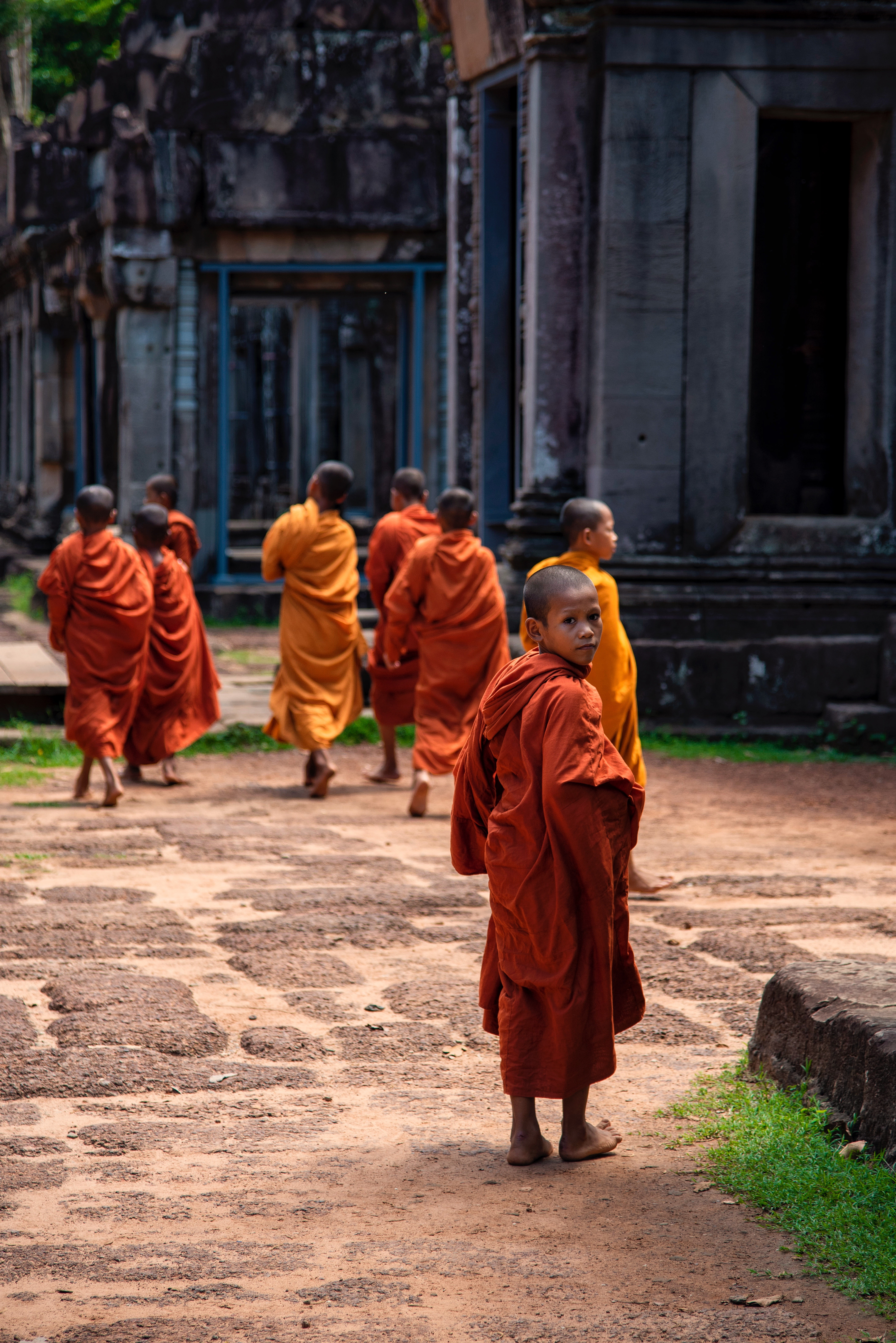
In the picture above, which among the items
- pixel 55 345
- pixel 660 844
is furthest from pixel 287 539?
pixel 55 345

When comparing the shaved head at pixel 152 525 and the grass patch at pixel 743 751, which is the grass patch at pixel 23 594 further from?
the grass patch at pixel 743 751

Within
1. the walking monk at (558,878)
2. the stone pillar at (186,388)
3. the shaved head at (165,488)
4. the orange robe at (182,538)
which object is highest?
the stone pillar at (186,388)

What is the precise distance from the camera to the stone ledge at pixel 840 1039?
3.61 metres

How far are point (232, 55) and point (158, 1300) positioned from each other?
14407 mm

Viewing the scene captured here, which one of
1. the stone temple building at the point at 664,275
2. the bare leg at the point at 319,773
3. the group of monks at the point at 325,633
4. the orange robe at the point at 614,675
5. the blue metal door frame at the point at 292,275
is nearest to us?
the orange robe at the point at 614,675

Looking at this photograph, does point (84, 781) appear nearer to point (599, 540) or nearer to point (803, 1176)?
point (599, 540)

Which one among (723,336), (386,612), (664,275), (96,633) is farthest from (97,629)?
(723,336)

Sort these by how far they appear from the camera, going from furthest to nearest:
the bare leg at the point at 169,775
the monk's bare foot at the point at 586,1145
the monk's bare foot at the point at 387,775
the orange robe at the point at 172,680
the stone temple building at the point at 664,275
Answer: the stone temple building at the point at 664,275
the monk's bare foot at the point at 387,775
the bare leg at the point at 169,775
the orange robe at the point at 172,680
the monk's bare foot at the point at 586,1145

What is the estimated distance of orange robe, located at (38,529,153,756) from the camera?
27.3 feet

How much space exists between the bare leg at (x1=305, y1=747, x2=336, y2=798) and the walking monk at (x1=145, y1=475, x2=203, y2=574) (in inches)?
59.8

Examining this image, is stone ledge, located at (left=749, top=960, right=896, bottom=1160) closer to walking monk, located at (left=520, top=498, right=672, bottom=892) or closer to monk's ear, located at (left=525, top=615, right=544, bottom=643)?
monk's ear, located at (left=525, top=615, right=544, bottom=643)

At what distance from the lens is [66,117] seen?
18594mm

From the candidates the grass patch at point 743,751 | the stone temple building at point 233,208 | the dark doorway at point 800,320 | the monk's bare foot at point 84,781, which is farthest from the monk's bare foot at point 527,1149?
the stone temple building at point 233,208

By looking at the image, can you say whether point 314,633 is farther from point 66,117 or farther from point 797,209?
point 66,117
